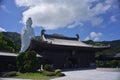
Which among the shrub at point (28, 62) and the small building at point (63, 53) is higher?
the small building at point (63, 53)

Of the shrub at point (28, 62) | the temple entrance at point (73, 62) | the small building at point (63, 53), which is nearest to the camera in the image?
the shrub at point (28, 62)

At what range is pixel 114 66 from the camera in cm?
3147

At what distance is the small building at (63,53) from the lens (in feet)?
105

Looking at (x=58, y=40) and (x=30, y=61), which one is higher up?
(x=58, y=40)

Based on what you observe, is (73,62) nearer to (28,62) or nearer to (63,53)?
(63,53)

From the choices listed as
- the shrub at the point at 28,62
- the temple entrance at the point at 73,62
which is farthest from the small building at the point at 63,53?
the shrub at the point at 28,62

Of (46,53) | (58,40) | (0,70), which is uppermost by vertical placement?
(58,40)

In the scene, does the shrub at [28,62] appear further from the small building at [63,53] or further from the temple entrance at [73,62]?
the temple entrance at [73,62]

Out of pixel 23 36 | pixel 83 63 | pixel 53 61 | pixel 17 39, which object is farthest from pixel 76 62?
pixel 17 39

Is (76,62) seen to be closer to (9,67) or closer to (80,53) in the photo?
(80,53)

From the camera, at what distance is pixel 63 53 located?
1383 inches

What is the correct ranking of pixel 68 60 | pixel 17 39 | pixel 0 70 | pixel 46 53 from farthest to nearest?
pixel 17 39
pixel 68 60
pixel 46 53
pixel 0 70

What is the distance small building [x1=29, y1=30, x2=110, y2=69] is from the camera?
3216 cm

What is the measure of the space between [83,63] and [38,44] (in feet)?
37.0
